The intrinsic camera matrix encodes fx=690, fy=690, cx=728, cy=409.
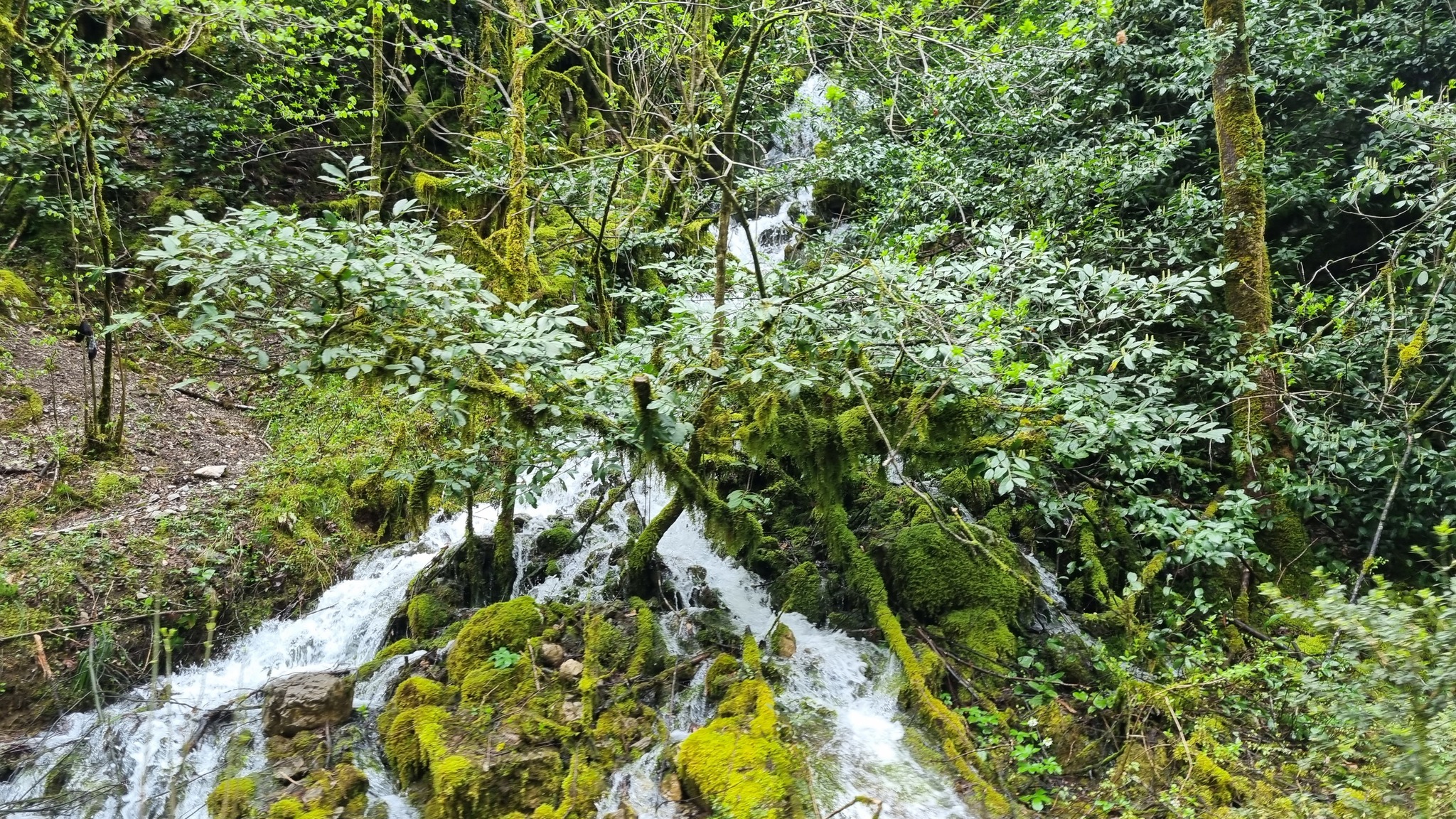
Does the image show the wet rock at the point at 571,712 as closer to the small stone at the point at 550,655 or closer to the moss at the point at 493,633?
the small stone at the point at 550,655

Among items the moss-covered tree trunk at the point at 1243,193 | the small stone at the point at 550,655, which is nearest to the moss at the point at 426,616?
the small stone at the point at 550,655

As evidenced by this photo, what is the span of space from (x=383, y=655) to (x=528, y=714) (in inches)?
68.4

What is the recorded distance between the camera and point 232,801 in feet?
13.0

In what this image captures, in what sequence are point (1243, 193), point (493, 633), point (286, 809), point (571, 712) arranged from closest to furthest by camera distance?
1. point (286, 809)
2. point (571, 712)
3. point (493, 633)
4. point (1243, 193)

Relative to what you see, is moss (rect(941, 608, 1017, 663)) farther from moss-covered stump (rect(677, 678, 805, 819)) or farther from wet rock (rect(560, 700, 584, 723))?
wet rock (rect(560, 700, 584, 723))

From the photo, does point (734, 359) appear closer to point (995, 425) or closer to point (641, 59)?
point (995, 425)

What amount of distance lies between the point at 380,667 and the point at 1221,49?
27.5 ft

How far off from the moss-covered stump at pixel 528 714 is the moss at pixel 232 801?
0.73 meters

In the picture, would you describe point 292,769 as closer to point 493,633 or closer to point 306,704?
point 306,704

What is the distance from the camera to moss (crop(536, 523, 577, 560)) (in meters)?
6.52

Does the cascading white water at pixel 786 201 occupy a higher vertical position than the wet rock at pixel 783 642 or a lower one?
higher

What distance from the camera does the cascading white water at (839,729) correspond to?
3980 mm

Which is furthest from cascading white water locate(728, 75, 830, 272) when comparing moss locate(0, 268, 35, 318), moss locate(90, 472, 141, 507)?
moss locate(0, 268, 35, 318)

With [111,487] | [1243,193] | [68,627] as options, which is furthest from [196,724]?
[1243,193]
